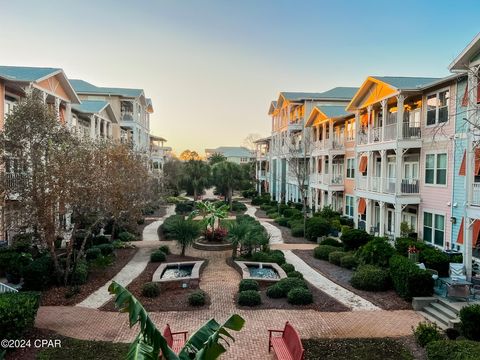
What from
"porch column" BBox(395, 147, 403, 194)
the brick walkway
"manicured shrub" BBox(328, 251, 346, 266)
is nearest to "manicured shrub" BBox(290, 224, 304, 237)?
"manicured shrub" BBox(328, 251, 346, 266)

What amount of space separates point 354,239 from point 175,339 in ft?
50.8

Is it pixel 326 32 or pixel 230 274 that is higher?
pixel 326 32

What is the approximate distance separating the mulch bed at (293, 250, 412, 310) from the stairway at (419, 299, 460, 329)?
2.48 ft

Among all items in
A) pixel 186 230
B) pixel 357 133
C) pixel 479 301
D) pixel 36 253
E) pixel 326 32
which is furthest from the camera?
pixel 357 133

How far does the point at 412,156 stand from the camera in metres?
23.7

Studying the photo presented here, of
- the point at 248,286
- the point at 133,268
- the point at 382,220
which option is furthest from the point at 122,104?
the point at 248,286

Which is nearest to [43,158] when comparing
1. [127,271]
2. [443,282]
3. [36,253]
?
[36,253]

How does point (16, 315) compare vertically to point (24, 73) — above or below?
below

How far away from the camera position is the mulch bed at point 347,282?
14695 millimetres

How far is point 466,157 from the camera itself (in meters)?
16.7

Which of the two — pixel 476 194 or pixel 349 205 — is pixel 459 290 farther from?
pixel 349 205

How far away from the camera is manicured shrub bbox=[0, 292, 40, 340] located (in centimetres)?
998

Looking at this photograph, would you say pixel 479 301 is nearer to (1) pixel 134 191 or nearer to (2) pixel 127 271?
(2) pixel 127 271

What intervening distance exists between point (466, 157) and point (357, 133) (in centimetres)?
1368
